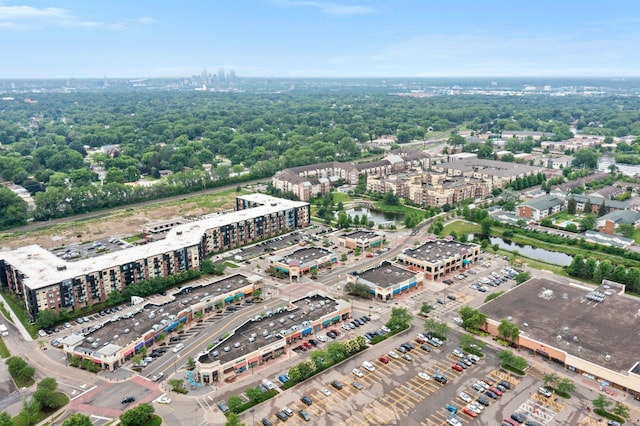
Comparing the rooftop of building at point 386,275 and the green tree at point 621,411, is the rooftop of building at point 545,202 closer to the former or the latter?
the rooftop of building at point 386,275

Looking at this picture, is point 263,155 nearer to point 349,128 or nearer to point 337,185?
point 337,185

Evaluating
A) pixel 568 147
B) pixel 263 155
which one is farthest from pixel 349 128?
pixel 568 147

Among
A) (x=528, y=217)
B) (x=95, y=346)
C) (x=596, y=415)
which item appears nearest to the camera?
(x=596, y=415)

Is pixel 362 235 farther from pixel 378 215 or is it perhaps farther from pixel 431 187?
pixel 431 187

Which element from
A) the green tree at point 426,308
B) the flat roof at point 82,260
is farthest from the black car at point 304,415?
the flat roof at point 82,260

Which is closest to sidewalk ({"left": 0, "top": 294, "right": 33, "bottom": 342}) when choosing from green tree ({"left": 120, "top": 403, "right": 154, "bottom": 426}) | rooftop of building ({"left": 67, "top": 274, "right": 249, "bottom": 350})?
rooftop of building ({"left": 67, "top": 274, "right": 249, "bottom": 350})

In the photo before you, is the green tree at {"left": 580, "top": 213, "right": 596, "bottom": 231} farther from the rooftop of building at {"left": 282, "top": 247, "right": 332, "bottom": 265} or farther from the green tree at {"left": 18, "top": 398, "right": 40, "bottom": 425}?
the green tree at {"left": 18, "top": 398, "right": 40, "bottom": 425}

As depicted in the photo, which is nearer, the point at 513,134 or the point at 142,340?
the point at 142,340
